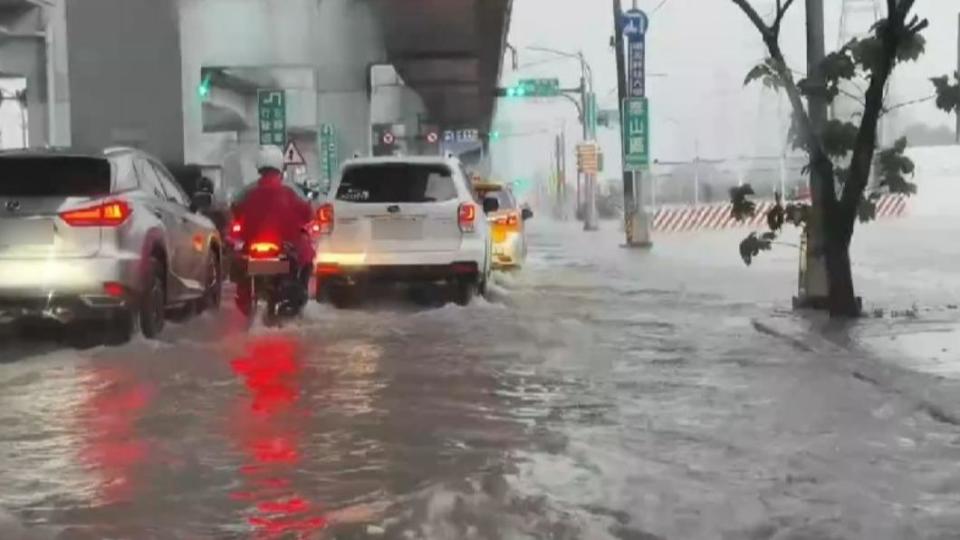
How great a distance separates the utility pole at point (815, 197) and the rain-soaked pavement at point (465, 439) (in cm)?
120

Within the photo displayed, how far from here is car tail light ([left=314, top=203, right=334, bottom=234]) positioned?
15070 millimetres

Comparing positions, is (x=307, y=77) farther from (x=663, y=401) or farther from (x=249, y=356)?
(x=663, y=401)

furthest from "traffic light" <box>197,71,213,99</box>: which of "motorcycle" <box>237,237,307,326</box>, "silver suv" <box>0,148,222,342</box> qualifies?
"silver suv" <box>0,148,222,342</box>

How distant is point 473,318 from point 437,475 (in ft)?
25.4

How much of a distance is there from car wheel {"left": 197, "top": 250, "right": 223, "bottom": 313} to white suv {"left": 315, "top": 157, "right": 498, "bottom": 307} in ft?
3.35

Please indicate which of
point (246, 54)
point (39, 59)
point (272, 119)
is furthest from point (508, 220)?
point (246, 54)

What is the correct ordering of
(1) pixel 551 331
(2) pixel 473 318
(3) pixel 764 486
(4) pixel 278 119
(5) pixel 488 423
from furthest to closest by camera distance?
(4) pixel 278 119 < (2) pixel 473 318 < (1) pixel 551 331 < (5) pixel 488 423 < (3) pixel 764 486

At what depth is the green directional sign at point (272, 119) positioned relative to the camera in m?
Answer: 32.7

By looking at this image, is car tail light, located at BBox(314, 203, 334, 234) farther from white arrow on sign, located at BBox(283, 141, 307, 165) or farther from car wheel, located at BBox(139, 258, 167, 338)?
white arrow on sign, located at BBox(283, 141, 307, 165)

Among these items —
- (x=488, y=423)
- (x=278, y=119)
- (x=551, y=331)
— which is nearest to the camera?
(x=488, y=423)

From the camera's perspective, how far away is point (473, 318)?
14516 millimetres

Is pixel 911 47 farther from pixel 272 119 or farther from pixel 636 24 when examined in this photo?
pixel 272 119

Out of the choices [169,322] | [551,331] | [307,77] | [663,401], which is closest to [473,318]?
[551,331]

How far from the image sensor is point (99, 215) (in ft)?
36.8
